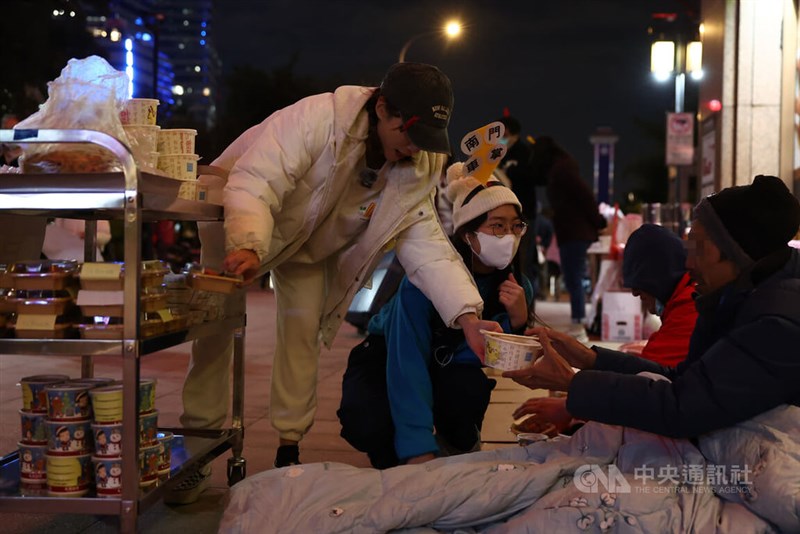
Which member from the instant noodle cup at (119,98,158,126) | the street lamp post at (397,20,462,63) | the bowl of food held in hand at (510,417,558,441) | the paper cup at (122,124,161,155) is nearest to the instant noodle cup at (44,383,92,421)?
the paper cup at (122,124,161,155)

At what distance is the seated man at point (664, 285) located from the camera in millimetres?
3875

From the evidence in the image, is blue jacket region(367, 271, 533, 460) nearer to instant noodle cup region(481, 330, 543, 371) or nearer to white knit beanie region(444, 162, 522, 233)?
white knit beanie region(444, 162, 522, 233)

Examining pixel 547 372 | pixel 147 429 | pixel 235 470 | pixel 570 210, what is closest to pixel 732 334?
pixel 547 372

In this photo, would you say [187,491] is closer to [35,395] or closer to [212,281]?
[35,395]

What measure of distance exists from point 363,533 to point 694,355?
3.95ft

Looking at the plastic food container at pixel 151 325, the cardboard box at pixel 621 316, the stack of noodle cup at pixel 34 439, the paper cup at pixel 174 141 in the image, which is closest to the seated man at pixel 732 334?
the plastic food container at pixel 151 325

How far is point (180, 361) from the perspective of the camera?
7715 mm

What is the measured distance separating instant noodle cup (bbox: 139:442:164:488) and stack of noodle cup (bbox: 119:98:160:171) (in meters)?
0.90

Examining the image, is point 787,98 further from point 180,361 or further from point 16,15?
point 16,15

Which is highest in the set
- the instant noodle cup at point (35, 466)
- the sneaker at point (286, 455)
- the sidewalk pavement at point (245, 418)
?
the instant noodle cup at point (35, 466)

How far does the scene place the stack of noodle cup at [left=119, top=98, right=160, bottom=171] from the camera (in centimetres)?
287

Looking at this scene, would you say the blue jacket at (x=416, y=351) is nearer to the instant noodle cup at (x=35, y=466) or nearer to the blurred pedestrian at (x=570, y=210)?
the instant noodle cup at (x=35, y=466)

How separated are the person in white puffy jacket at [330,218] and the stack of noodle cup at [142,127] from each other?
386 mm

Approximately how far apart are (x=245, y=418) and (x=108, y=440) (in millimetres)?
2738
